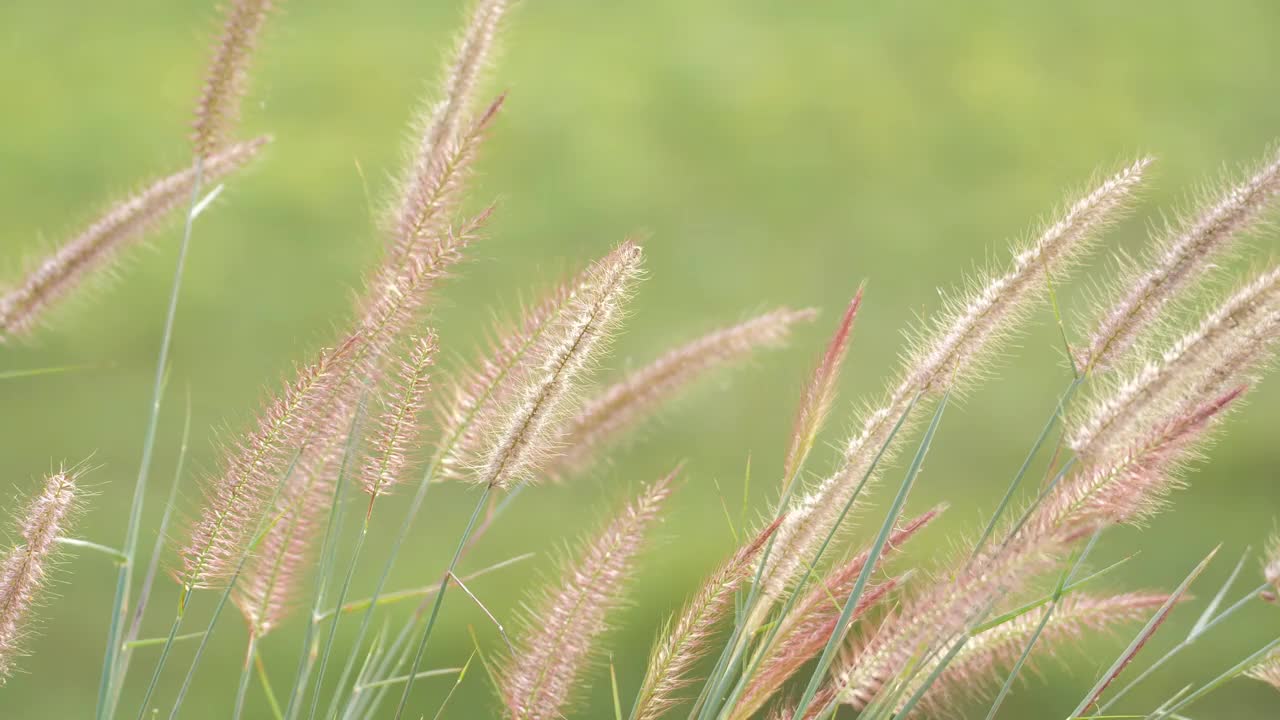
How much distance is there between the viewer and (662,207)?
173 centimetres

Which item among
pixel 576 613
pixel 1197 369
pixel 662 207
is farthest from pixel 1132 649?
pixel 662 207

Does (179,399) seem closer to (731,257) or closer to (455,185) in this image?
(731,257)

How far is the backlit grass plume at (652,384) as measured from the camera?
69 centimetres

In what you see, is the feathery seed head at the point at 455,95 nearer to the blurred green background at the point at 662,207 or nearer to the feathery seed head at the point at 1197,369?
the feathery seed head at the point at 1197,369

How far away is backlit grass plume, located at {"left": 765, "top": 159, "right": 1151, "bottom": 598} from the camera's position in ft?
1.96

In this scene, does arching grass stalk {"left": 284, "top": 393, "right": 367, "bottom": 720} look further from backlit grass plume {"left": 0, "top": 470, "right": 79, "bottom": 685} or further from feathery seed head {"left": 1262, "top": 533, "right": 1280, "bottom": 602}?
feathery seed head {"left": 1262, "top": 533, "right": 1280, "bottom": 602}

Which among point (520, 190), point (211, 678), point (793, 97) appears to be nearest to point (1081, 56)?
point (793, 97)

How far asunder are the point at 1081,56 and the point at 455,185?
164 centimetres

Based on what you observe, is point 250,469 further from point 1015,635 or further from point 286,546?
point 1015,635

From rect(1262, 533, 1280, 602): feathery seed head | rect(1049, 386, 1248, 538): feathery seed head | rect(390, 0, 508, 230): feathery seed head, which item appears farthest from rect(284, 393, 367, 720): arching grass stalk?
rect(1262, 533, 1280, 602): feathery seed head

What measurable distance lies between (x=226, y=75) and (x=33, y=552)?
280mm

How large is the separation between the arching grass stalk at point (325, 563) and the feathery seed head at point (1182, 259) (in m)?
0.40

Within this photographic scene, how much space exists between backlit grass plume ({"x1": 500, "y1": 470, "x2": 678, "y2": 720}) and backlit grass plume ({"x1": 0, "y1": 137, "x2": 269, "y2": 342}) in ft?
1.04

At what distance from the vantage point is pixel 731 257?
1.68 meters
